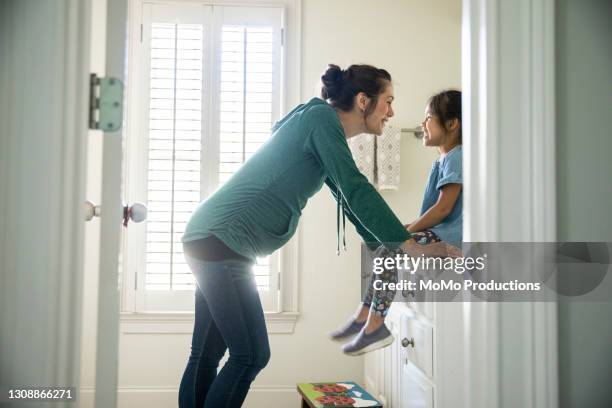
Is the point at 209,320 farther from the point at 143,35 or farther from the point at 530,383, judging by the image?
the point at 143,35

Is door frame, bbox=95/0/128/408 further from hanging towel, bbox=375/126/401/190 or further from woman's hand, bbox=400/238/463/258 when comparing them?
hanging towel, bbox=375/126/401/190

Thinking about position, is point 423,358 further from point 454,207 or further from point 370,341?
point 454,207

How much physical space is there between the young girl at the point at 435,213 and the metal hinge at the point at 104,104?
90 cm

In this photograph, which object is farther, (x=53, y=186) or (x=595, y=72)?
(x=595, y=72)

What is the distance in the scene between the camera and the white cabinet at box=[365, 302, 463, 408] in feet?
5.11

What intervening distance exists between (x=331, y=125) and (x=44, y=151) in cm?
70

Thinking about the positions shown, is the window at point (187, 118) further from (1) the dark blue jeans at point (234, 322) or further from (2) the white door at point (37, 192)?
(2) the white door at point (37, 192)

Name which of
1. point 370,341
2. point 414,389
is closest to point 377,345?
point 370,341

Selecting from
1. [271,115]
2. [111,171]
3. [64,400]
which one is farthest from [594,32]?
[271,115]

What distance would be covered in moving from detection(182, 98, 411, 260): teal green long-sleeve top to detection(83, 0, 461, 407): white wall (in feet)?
4.52

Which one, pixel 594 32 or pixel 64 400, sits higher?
pixel 594 32

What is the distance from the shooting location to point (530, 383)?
3.21 feet

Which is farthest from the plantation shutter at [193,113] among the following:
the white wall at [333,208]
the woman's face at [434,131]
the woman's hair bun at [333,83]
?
the woman's hair bun at [333,83]

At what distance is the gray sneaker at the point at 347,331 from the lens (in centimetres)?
181
